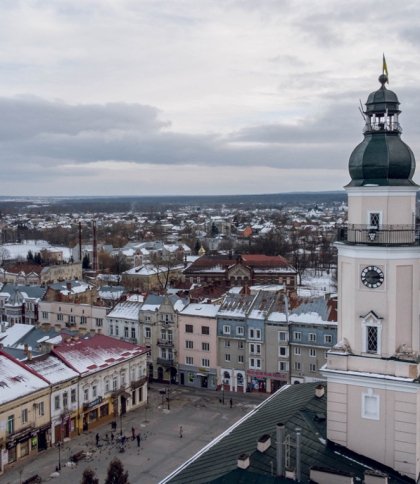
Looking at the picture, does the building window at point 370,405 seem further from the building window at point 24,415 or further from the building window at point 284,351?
the building window at point 284,351

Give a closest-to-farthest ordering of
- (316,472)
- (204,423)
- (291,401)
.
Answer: (316,472) → (291,401) → (204,423)

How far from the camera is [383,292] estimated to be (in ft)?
69.3

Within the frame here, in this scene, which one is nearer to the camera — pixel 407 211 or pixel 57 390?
pixel 407 211

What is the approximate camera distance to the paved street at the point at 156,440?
37.6 metres

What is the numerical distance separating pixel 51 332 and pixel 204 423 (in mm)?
15638

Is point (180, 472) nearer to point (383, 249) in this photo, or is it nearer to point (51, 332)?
point (383, 249)

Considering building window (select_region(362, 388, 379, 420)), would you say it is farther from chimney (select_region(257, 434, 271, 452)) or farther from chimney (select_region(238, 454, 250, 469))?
chimney (select_region(238, 454, 250, 469))

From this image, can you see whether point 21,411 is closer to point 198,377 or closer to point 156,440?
point 156,440

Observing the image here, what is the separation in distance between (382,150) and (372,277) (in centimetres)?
432

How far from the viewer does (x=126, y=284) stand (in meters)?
100

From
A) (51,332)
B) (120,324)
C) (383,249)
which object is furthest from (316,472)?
(120,324)

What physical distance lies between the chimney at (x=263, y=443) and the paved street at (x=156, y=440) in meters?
16.8

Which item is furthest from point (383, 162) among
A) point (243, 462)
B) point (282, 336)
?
point (282, 336)

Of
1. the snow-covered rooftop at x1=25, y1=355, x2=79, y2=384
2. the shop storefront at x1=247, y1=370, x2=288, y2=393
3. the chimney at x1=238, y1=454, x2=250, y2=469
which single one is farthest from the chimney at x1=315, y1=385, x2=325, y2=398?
the shop storefront at x1=247, y1=370, x2=288, y2=393
